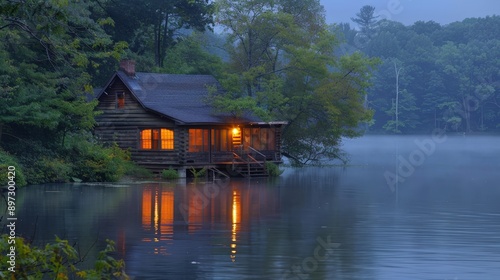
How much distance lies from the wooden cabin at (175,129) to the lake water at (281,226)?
3.71 metres

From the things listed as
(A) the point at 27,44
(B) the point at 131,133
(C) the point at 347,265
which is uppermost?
(A) the point at 27,44

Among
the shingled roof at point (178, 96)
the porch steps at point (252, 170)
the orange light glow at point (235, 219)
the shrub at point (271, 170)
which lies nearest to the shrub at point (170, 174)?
the shingled roof at point (178, 96)

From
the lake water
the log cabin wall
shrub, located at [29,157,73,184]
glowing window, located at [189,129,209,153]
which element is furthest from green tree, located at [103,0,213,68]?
the lake water

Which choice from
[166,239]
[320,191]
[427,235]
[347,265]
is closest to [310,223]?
[427,235]

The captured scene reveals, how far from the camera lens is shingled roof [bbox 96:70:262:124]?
59.3 meters

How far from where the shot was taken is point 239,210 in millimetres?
38156

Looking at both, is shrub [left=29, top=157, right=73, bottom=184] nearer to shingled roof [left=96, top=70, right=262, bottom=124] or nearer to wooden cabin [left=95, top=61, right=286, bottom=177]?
wooden cabin [left=95, top=61, right=286, bottom=177]

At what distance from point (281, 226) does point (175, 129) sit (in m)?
26.7

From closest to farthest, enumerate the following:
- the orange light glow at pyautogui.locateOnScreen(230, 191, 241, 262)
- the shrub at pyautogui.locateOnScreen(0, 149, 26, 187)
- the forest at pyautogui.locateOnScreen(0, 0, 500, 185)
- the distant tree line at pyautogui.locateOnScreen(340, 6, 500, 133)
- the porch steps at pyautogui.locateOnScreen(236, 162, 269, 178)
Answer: the orange light glow at pyautogui.locateOnScreen(230, 191, 241, 262) → the shrub at pyautogui.locateOnScreen(0, 149, 26, 187) → the forest at pyautogui.locateOnScreen(0, 0, 500, 185) → the porch steps at pyautogui.locateOnScreen(236, 162, 269, 178) → the distant tree line at pyautogui.locateOnScreen(340, 6, 500, 133)

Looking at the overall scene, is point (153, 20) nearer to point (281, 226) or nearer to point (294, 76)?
point (294, 76)

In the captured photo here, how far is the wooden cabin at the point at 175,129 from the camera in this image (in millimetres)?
58469

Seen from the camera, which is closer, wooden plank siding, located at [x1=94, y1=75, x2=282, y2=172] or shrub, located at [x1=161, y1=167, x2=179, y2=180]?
shrub, located at [x1=161, y1=167, x2=179, y2=180]

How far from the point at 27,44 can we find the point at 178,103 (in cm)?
1418

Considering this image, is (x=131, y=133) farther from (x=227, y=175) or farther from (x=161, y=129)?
(x=227, y=175)
